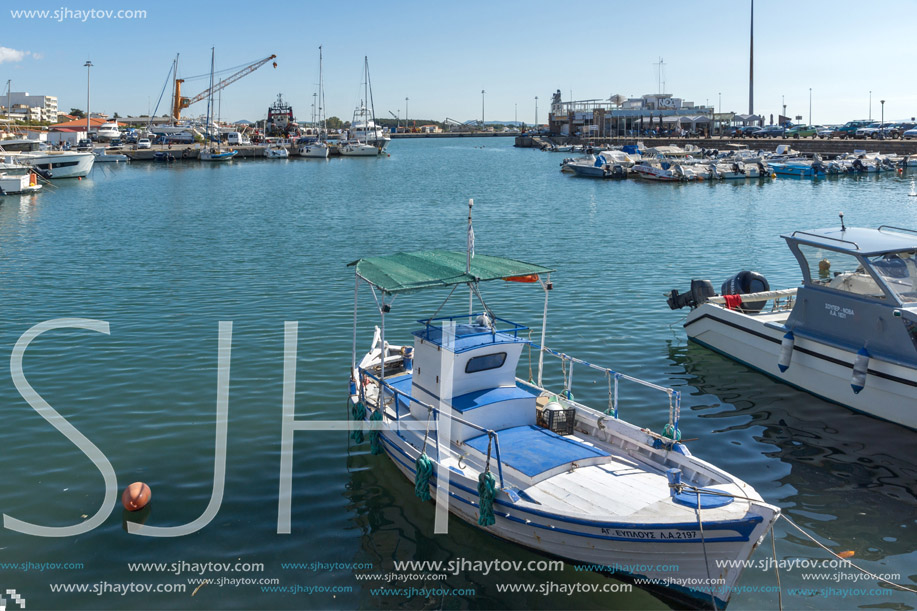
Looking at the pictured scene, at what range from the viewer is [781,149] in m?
98.8

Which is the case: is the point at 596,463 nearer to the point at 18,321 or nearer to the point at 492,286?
the point at 492,286

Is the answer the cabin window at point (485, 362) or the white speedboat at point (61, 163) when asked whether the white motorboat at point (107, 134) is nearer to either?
the white speedboat at point (61, 163)

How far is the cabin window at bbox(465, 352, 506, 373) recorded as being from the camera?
42.8ft

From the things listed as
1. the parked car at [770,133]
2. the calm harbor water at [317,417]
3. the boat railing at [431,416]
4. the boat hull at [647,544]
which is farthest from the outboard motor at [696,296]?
the parked car at [770,133]

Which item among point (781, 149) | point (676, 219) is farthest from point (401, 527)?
point (781, 149)

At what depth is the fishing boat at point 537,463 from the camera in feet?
31.7

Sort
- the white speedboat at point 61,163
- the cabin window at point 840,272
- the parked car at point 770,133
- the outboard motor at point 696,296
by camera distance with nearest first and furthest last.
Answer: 1. the cabin window at point 840,272
2. the outboard motor at point 696,296
3. the white speedboat at point 61,163
4. the parked car at point 770,133

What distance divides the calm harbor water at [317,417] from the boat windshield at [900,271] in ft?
9.57

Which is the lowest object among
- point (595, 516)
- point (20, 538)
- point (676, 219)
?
point (20, 538)

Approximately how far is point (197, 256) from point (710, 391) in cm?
2538

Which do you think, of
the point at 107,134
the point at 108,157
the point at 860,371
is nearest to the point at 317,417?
the point at 860,371

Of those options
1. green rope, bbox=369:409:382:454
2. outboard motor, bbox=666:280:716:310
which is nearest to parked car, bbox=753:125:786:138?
outboard motor, bbox=666:280:716:310

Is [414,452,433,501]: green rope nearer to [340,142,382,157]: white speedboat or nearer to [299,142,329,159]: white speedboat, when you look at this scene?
[299,142,329,159]: white speedboat

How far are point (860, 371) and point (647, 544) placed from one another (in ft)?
28.1
